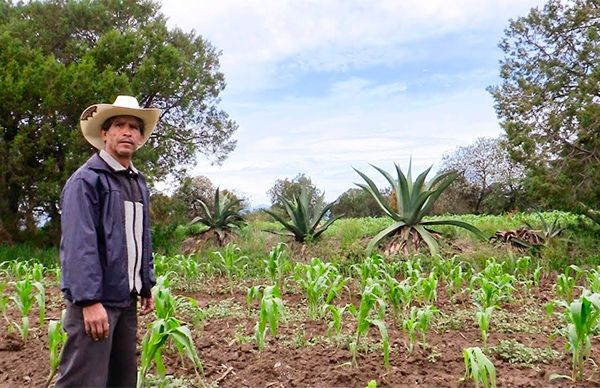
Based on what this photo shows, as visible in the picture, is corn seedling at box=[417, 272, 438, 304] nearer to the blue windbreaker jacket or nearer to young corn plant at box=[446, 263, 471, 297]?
young corn plant at box=[446, 263, 471, 297]

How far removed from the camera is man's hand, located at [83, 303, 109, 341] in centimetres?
257

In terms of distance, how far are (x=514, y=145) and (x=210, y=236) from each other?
21.0ft


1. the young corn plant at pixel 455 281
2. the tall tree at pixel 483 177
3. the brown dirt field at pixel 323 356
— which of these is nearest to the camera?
the brown dirt field at pixel 323 356

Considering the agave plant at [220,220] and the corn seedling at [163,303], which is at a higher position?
the agave plant at [220,220]

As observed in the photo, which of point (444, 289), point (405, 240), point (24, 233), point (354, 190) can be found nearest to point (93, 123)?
point (444, 289)

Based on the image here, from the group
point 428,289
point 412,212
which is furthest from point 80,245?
point 412,212

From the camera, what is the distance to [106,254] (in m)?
2.73

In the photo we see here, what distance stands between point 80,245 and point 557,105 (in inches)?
424

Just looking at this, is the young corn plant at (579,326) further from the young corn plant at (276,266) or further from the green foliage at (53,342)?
the young corn plant at (276,266)

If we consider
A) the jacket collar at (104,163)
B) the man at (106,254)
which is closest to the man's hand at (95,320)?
the man at (106,254)

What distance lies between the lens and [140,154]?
12312 mm

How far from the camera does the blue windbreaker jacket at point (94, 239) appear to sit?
2.54 meters

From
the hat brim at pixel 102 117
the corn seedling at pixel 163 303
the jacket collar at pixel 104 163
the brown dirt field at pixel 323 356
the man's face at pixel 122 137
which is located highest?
the hat brim at pixel 102 117

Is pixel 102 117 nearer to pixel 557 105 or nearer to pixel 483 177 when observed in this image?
pixel 557 105
